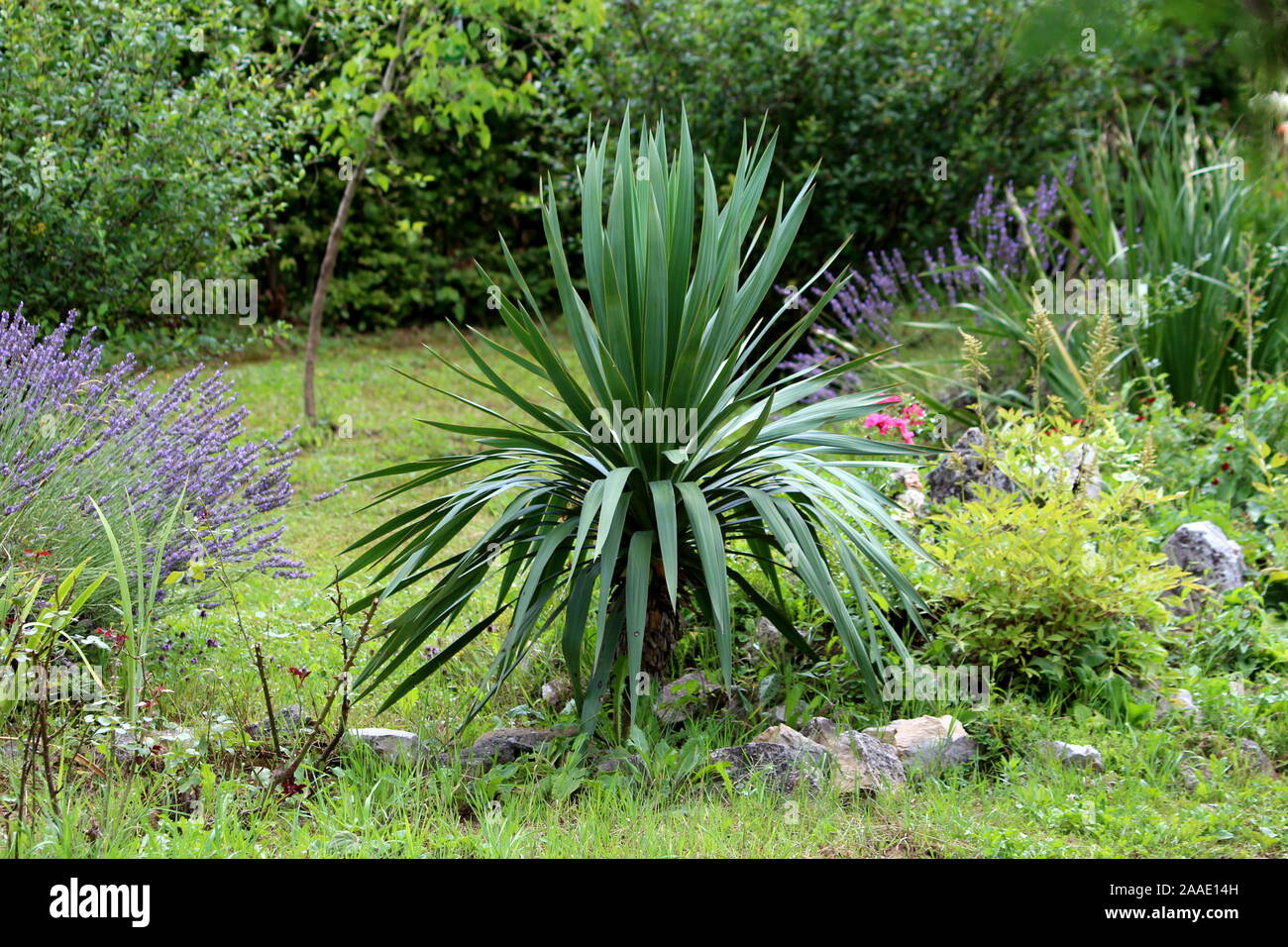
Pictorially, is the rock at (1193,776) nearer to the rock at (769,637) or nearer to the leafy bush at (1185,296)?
the rock at (769,637)

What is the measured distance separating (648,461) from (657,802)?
964 millimetres

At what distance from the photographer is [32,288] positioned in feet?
19.0

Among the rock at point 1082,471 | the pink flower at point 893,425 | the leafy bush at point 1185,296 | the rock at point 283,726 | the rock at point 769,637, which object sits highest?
the leafy bush at point 1185,296

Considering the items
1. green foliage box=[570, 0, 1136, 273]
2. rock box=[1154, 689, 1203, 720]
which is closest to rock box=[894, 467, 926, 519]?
rock box=[1154, 689, 1203, 720]

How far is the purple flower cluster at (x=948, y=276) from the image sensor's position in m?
7.34

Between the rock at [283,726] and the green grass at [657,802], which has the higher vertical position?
the rock at [283,726]

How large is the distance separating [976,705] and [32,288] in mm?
5172

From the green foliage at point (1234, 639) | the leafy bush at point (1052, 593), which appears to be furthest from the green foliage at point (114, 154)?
the green foliage at point (1234, 639)

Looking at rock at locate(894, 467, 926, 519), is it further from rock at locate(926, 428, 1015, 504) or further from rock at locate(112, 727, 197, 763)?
rock at locate(112, 727, 197, 763)

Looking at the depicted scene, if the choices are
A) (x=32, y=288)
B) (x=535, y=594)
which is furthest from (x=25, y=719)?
(x=32, y=288)

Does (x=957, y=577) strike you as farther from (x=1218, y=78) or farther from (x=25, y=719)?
(x=1218, y=78)

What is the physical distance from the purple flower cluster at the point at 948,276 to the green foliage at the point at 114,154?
370cm

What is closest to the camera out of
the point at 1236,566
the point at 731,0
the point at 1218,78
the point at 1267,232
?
the point at 1236,566

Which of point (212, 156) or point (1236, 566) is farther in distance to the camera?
point (212, 156)
